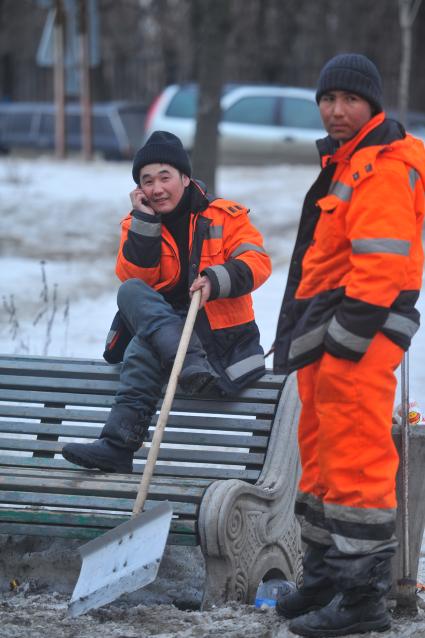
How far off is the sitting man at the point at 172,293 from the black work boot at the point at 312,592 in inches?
34.9

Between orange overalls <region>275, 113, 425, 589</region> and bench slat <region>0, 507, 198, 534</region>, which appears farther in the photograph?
bench slat <region>0, 507, 198, 534</region>

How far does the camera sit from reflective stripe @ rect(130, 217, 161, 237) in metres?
4.19

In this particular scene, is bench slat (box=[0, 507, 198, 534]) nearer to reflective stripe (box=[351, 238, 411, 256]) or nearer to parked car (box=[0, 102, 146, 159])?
reflective stripe (box=[351, 238, 411, 256])

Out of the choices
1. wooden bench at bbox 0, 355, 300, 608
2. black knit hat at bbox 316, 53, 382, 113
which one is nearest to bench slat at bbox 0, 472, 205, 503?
wooden bench at bbox 0, 355, 300, 608

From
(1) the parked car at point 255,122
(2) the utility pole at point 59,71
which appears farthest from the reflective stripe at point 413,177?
(2) the utility pole at point 59,71

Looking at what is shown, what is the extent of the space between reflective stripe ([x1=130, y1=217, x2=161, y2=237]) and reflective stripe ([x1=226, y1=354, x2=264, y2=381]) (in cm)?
55

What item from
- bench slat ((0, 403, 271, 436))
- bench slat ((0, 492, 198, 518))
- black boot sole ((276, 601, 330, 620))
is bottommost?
black boot sole ((276, 601, 330, 620))

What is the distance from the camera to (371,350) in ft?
10.5

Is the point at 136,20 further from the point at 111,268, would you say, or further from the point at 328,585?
the point at 328,585

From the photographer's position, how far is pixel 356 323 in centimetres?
312

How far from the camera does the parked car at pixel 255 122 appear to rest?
17.2 m

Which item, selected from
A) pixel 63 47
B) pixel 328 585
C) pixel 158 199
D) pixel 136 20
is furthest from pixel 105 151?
pixel 328 585

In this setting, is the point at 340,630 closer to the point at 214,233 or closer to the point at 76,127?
the point at 214,233

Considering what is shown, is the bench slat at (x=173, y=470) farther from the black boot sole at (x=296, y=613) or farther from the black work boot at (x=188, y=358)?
the black boot sole at (x=296, y=613)
